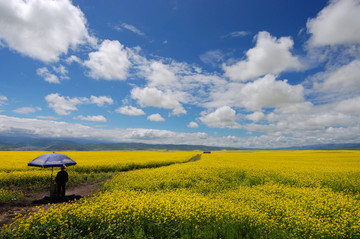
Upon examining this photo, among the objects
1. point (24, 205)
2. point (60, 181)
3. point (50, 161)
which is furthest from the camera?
point (60, 181)

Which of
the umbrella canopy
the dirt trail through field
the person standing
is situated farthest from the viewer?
the person standing

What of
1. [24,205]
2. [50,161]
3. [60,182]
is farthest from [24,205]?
[50,161]

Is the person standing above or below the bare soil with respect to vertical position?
above

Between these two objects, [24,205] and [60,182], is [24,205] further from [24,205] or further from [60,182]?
[60,182]

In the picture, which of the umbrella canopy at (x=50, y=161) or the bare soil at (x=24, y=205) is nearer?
the bare soil at (x=24, y=205)

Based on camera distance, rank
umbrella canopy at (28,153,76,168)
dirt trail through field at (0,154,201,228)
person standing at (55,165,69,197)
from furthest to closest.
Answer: person standing at (55,165,69,197) < umbrella canopy at (28,153,76,168) < dirt trail through field at (0,154,201,228)

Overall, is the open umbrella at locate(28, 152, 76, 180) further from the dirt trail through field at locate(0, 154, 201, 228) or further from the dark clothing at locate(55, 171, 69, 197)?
the dirt trail through field at locate(0, 154, 201, 228)

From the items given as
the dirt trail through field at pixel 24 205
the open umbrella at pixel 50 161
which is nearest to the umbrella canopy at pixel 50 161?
the open umbrella at pixel 50 161

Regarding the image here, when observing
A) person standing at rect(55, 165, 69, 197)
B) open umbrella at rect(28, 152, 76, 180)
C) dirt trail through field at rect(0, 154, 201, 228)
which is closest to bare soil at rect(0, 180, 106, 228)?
dirt trail through field at rect(0, 154, 201, 228)

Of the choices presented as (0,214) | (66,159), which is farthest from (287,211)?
(0,214)

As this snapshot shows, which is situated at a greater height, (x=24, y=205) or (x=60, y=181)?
(x=60, y=181)

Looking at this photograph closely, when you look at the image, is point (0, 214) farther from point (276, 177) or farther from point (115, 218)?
point (276, 177)

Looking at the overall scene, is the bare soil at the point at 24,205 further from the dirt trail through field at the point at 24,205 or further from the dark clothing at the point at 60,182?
the dark clothing at the point at 60,182

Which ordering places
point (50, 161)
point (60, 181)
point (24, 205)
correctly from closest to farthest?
point (50, 161) → point (24, 205) → point (60, 181)
